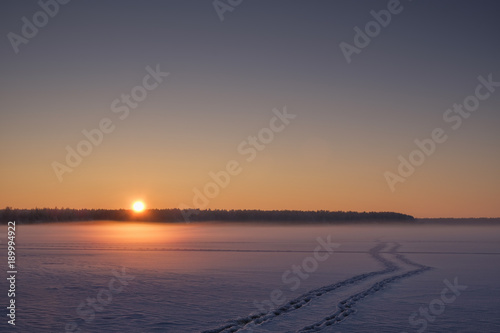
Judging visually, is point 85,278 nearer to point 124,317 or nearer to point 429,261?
point 124,317

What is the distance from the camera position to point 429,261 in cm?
2438

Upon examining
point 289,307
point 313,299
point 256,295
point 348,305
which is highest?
point 256,295

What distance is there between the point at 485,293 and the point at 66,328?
1226 centimetres

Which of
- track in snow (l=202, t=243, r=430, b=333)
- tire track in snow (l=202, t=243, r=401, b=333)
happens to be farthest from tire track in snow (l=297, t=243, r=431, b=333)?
tire track in snow (l=202, t=243, r=401, b=333)

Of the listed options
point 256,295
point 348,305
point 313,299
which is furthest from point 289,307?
point 256,295

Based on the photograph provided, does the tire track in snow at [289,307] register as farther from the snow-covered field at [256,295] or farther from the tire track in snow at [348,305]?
the tire track in snow at [348,305]

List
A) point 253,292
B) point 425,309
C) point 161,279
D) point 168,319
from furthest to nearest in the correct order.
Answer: point 161,279 → point 253,292 → point 425,309 → point 168,319

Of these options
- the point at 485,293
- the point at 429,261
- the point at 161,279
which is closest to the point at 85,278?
the point at 161,279

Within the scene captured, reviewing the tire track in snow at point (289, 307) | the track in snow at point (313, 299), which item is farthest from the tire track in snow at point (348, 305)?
the tire track in snow at point (289, 307)

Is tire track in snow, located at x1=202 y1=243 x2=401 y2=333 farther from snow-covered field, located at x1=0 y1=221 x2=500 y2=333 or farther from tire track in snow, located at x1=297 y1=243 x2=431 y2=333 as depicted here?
tire track in snow, located at x1=297 y1=243 x2=431 y2=333

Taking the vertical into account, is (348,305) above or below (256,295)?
below

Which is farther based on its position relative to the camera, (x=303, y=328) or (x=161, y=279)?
(x=161, y=279)

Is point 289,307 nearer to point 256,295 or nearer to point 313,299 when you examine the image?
point 313,299

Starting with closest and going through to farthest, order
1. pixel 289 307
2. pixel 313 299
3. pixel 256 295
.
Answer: pixel 289 307 → pixel 313 299 → pixel 256 295
